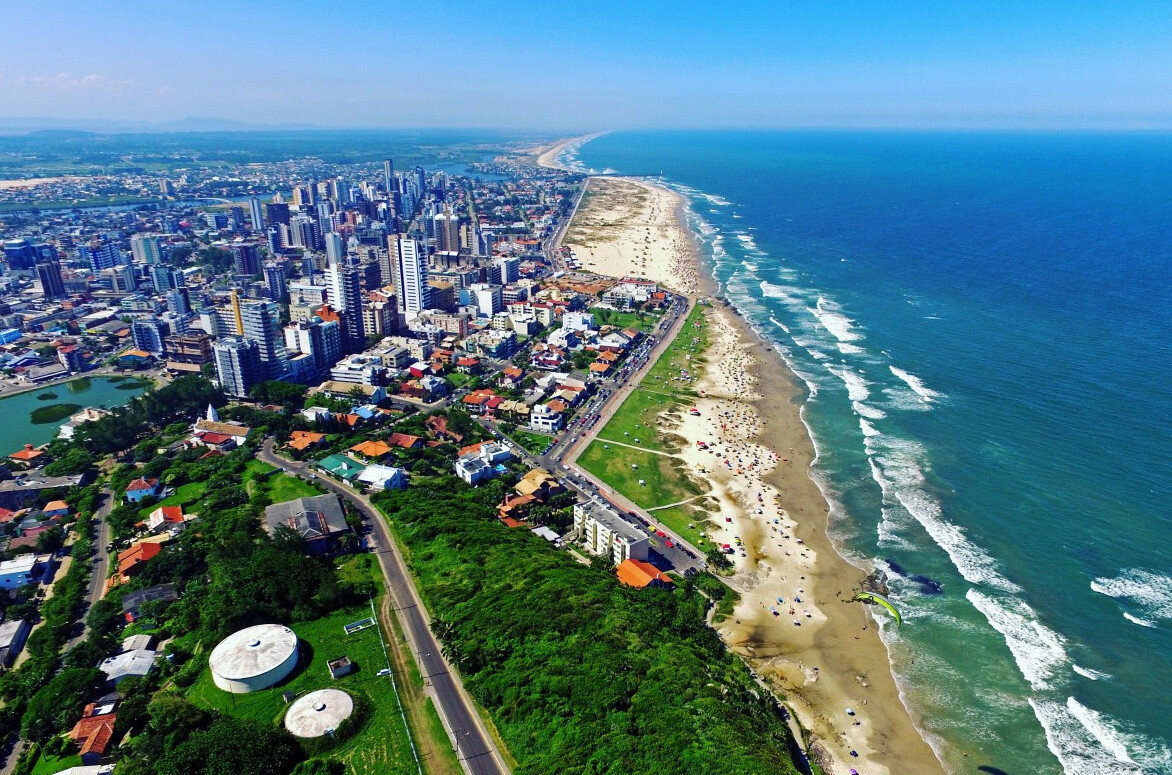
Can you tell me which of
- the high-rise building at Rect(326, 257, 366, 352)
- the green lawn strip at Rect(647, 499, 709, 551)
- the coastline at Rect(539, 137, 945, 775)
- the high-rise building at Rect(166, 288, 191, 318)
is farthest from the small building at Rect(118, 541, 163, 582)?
the high-rise building at Rect(166, 288, 191, 318)

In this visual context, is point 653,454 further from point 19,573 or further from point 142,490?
point 19,573

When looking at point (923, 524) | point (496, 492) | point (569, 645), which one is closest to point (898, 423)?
point (923, 524)

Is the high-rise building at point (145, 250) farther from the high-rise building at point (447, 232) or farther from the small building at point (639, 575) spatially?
the small building at point (639, 575)

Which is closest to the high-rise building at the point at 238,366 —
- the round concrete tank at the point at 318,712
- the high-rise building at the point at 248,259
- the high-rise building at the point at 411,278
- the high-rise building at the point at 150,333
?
the high-rise building at the point at 150,333

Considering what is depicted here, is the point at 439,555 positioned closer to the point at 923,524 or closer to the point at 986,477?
the point at 923,524

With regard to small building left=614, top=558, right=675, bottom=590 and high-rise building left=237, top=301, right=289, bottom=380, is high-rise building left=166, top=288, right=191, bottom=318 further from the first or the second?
small building left=614, top=558, right=675, bottom=590

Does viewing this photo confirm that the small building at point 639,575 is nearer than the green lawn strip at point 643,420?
Yes

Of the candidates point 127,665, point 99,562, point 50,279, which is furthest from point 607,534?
point 50,279
